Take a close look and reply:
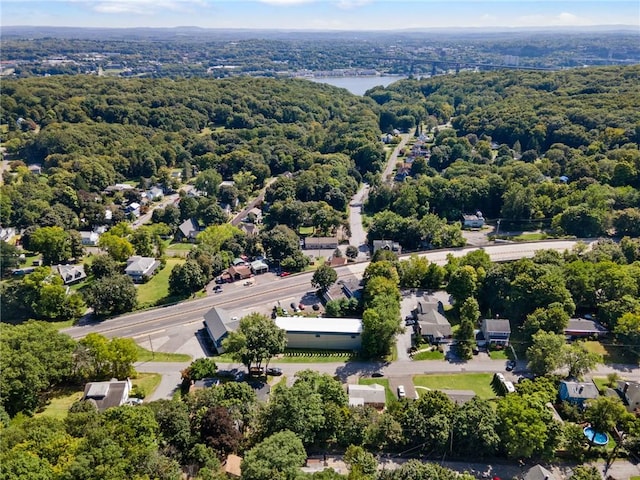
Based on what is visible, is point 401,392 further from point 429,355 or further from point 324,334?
point 324,334

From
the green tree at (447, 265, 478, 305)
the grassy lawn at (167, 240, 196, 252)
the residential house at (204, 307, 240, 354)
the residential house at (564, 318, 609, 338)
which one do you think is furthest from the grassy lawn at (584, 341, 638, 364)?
the grassy lawn at (167, 240, 196, 252)

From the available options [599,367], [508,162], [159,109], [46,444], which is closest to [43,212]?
[46,444]

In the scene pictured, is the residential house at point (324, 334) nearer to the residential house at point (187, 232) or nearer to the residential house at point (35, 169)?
the residential house at point (187, 232)

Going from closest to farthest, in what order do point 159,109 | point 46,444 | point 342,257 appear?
point 46,444
point 342,257
point 159,109

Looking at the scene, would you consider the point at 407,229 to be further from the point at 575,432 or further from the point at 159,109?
the point at 159,109

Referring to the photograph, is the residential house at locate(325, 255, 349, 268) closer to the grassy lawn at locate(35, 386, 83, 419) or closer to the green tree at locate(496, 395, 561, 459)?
the green tree at locate(496, 395, 561, 459)
